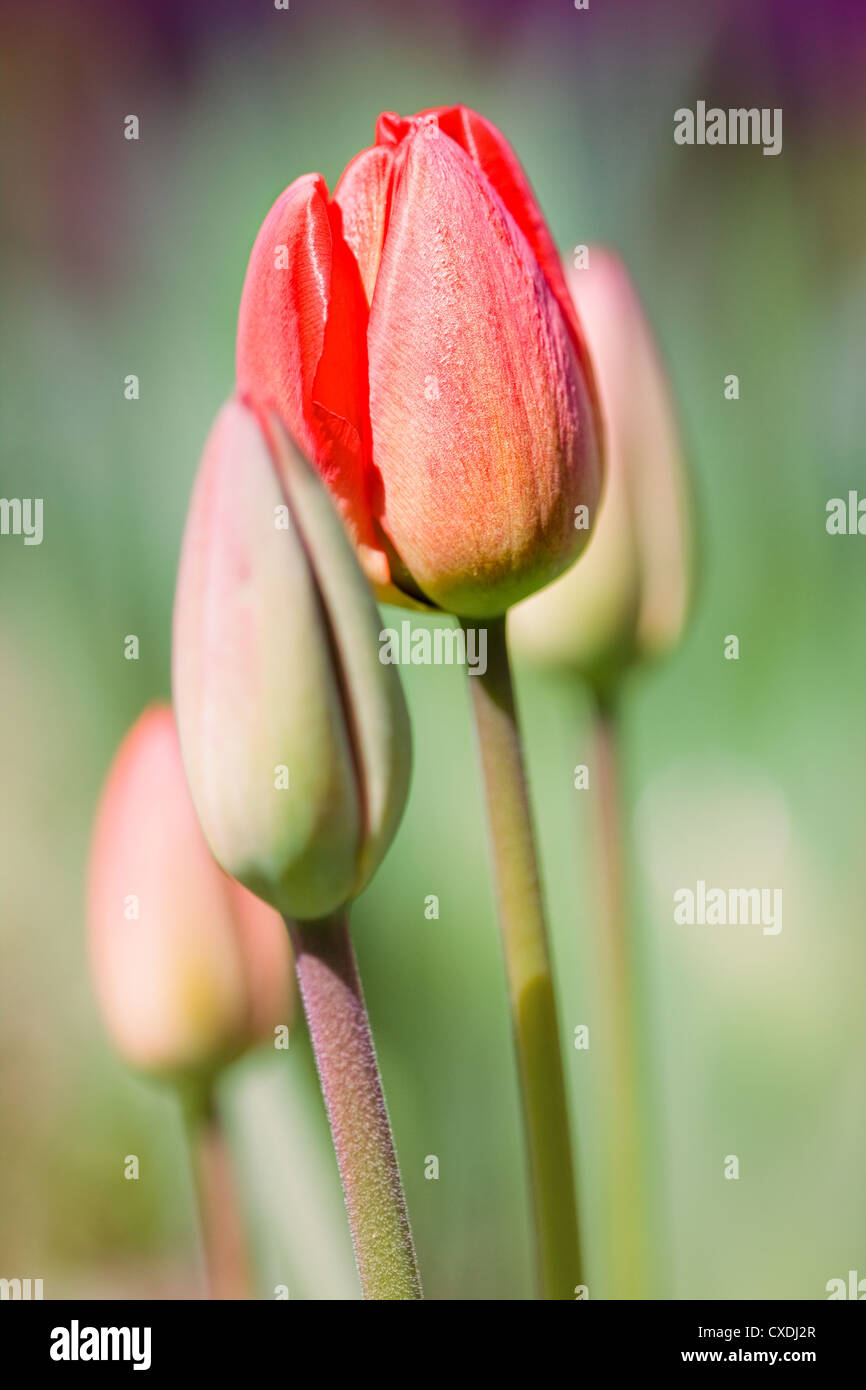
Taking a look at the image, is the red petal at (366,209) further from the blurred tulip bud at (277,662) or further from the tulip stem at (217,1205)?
the tulip stem at (217,1205)

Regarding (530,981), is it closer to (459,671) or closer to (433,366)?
(433,366)

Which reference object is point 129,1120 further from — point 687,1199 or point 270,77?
point 270,77

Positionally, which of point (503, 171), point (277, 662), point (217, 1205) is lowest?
point (217, 1205)

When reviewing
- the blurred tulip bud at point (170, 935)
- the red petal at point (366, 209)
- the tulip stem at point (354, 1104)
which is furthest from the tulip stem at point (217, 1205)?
the red petal at point (366, 209)

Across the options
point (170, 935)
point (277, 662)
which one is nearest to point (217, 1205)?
point (170, 935)

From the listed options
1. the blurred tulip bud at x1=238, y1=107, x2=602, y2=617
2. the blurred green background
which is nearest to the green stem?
the blurred green background

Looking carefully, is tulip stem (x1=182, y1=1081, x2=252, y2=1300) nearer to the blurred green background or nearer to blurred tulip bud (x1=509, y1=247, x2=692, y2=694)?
the blurred green background
